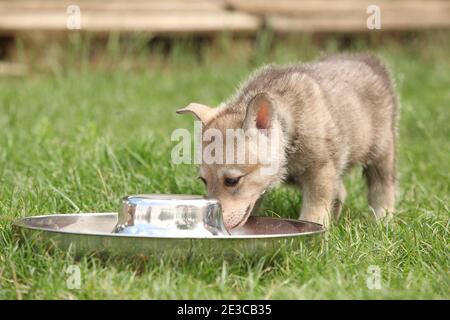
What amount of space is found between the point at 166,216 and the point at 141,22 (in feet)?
19.1

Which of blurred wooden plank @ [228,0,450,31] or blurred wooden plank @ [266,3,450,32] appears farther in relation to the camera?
blurred wooden plank @ [228,0,450,31]

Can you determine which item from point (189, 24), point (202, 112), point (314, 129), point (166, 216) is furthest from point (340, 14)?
point (166, 216)

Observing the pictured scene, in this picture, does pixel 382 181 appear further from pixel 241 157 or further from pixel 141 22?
pixel 141 22

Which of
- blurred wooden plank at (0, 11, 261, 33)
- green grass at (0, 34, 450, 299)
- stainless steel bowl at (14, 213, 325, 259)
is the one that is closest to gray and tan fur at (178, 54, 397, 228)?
green grass at (0, 34, 450, 299)

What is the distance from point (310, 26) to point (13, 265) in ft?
22.8

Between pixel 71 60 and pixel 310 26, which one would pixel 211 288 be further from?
pixel 310 26

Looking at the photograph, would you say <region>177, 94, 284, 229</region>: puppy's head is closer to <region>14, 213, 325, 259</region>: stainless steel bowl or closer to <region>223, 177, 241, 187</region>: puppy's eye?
<region>223, 177, 241, 187</region>: puppy's eye

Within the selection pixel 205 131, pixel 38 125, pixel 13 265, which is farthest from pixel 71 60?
pixel 13 265

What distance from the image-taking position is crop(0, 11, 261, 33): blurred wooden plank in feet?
30.4

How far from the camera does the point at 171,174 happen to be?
5.43m

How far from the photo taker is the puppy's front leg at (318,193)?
190 inches

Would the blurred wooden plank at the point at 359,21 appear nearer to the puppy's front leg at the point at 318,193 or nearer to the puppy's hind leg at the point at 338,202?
the puppy's hind leg at the point at 338,202

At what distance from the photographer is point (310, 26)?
1002 centimetres

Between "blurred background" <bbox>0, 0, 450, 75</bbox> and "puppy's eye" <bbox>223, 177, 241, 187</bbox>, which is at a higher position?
"blurred background" <bbox>0, 0, 450, 75</bbox>
